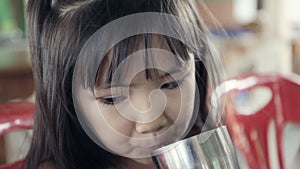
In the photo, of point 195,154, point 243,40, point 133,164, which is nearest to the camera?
point 195,154

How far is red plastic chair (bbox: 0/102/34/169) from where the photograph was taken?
20.8 inches

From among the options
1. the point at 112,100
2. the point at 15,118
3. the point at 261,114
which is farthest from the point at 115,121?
the point at 261,114

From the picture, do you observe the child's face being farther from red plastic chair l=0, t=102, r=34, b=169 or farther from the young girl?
red plastic chair l=0, t=102, r=34, b=169

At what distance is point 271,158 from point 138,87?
356 millimetres

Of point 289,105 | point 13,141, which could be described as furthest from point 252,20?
point 13,141

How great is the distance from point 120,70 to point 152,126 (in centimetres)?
4

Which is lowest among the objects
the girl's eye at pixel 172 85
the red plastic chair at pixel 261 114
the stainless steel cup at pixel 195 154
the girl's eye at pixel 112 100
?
the red plastic chair at pixel 261 114

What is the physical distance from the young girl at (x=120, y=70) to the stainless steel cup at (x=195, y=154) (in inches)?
1.7

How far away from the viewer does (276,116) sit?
0.69m

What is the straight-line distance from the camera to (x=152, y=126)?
1.20 ft

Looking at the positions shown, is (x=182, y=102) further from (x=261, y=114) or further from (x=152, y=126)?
(x=261, y=114)

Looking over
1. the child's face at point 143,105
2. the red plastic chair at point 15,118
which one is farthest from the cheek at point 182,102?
the red plastic chair at point 15,118

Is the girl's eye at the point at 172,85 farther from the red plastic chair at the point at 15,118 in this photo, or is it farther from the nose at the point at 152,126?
the red plastic chair at the point at 15,118

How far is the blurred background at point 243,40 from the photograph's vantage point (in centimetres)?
133
